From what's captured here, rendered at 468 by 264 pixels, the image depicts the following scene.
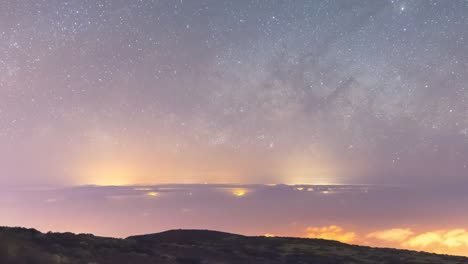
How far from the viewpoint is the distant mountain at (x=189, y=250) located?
25734 mm

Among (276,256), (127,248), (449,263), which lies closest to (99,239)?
(127,248)

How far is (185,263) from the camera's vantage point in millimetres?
31859

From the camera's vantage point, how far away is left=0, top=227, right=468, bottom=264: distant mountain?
25.7 m

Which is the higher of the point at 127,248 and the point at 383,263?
the point at 127,248

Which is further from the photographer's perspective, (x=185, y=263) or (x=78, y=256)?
(x=185, y=263)

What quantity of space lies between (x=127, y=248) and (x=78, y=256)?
633 cm

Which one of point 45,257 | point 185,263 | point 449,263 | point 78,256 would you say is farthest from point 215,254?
point 449,263

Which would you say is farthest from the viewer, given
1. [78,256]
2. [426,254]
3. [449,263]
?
[426,254]

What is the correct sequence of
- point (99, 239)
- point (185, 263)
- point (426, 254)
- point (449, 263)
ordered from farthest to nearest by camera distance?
point (426, 254) < point (449, 263) < point (99, 239) < point (185, 263)

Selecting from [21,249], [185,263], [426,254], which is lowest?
[426,254]

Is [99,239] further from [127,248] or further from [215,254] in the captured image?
[215,254]

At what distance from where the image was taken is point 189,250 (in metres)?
37.0

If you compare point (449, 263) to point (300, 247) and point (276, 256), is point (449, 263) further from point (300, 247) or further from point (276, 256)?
point (276, 256)

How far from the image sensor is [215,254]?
3678 centimetres
